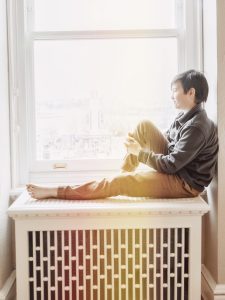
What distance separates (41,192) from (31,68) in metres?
0.73

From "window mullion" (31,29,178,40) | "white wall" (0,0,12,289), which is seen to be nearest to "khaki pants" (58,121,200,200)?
"white wall" (0,0,12,289)

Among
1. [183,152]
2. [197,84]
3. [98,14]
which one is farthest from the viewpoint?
[98,14]

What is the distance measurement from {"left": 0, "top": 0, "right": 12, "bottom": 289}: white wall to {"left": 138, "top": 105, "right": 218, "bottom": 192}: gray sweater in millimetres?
666

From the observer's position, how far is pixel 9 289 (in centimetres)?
231

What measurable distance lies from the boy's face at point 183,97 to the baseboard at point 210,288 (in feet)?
2.85

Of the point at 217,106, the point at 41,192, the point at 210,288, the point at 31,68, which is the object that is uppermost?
the point at 31,68

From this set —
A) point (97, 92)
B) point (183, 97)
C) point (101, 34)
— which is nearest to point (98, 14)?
point (101, 34)

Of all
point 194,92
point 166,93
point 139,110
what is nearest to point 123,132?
point 139,110

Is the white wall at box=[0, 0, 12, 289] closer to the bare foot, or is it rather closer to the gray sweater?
the bare foot

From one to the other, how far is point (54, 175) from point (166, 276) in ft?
2.72

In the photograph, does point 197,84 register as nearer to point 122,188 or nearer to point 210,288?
point 122,188

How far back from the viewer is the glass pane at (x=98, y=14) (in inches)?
99.9

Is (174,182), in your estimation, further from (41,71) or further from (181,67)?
(41,71)

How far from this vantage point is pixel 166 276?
2.19 meters
